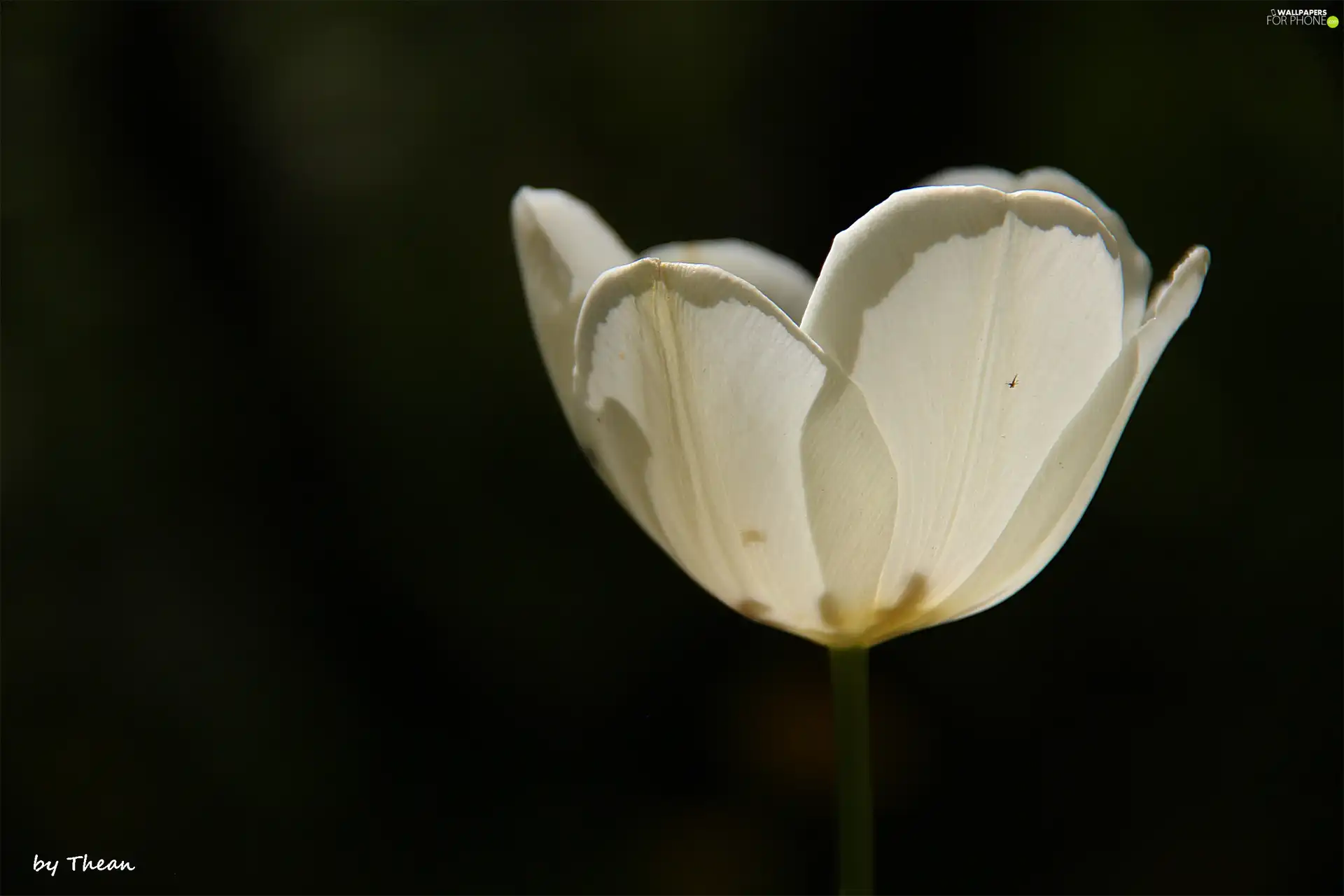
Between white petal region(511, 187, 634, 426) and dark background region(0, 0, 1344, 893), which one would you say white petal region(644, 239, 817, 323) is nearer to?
white petal region(511, 187, 634, 426)

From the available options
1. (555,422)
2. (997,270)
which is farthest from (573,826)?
(997,270)

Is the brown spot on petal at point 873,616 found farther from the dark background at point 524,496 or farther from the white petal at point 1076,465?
the dark background at point 524,496

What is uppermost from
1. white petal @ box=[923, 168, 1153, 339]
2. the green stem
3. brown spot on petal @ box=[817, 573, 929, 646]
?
white petal @ box=[923, 168, 1153, 339]

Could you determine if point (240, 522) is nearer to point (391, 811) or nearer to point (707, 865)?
point (391, 811)

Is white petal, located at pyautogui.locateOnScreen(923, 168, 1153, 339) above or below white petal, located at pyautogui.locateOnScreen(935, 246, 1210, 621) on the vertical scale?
above

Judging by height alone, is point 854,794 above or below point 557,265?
below

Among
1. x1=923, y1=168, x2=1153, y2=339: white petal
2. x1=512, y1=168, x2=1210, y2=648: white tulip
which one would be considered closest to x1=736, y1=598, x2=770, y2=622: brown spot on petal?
x1=512, y1=168, x2=1210, y2=648: white tulip

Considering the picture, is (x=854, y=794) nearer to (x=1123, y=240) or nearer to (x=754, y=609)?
(x=754, y=609)

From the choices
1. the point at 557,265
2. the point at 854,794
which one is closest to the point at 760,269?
the point at 557,265
